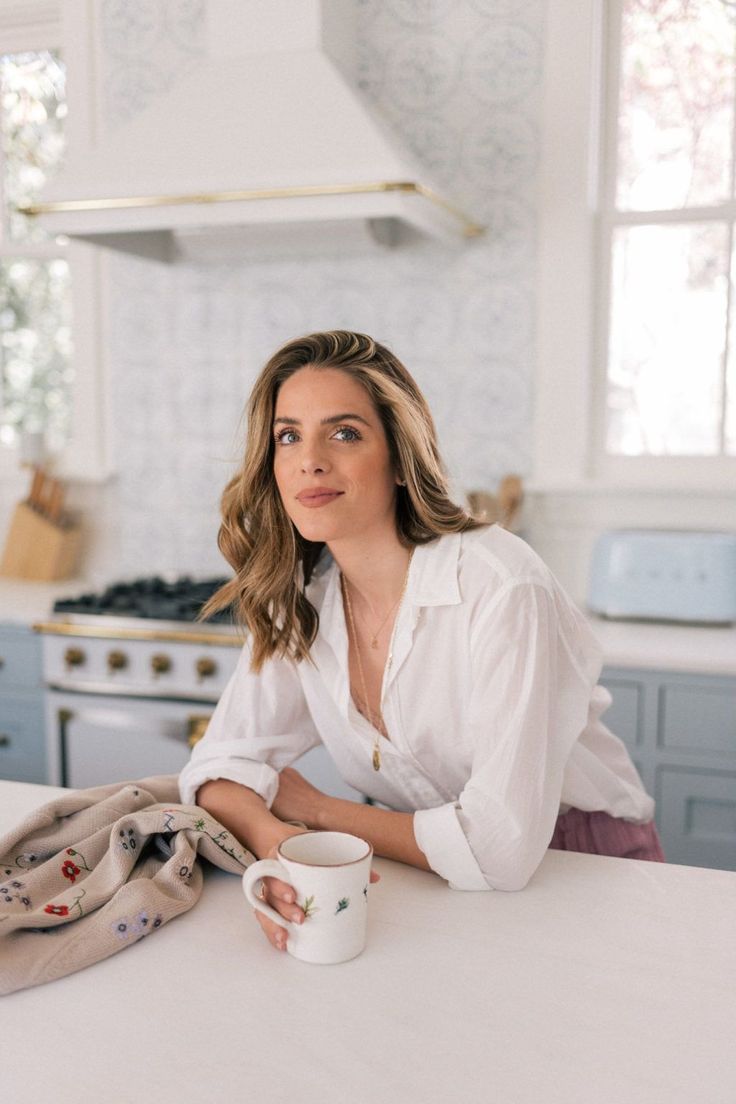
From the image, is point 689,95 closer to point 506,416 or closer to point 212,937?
point 506,416

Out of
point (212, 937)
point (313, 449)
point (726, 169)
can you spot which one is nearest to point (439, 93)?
point (726, 169)

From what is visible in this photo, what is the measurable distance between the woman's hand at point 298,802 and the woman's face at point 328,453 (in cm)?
33

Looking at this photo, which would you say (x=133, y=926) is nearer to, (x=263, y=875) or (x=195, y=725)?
(x=263, y=875)

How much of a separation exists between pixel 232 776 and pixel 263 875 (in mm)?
346

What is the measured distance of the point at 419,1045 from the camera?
2.71 feet

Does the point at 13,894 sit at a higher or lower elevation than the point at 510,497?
lower

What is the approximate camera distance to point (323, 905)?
96cm

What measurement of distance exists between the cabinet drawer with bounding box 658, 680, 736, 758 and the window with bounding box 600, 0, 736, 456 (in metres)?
0.88

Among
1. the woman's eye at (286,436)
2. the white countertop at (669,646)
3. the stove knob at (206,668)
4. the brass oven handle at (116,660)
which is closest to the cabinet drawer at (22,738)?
the brass oven handle at (116,660)

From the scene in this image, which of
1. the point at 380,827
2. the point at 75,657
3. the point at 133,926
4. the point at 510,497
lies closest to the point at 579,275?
the point at 510,497

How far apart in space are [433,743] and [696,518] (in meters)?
1.77

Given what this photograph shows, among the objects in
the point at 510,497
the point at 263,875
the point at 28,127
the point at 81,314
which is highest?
the point at 28,127

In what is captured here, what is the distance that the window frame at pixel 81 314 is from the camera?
3.46m

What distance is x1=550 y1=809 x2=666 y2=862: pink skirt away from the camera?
1484 millimetres
